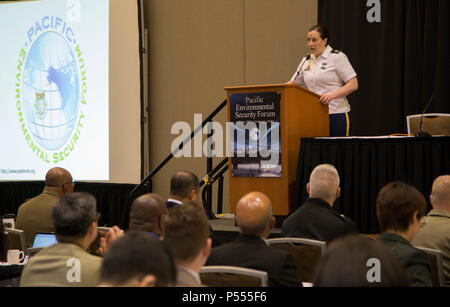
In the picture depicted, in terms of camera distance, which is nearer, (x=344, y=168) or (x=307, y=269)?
(x=307, y=269)

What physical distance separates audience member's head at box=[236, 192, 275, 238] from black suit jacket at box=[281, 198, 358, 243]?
583 millimetres

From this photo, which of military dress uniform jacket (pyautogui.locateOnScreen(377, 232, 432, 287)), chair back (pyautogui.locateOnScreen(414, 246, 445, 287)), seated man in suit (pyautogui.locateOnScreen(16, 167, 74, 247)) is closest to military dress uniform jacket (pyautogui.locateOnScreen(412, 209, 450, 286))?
chair back (pyautogui.locateOnScreen(414, 246, 445, 287))

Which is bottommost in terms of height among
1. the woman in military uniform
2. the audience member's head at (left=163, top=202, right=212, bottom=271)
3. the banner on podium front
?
the audience member's head at (left=163, top=202, right=212, bottom=271)

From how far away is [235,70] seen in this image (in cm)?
774

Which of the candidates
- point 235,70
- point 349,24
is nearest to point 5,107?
point 235,70

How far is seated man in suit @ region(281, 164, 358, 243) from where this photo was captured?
311 centimetres

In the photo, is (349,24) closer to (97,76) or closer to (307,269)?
(97,76)

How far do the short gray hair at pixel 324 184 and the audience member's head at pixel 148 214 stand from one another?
37.9 inches

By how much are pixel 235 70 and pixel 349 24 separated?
65.8 inches

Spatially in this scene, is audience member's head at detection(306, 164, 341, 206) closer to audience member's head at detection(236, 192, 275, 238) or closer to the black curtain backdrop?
audience member's head at detection(236, 192, 275, 238)

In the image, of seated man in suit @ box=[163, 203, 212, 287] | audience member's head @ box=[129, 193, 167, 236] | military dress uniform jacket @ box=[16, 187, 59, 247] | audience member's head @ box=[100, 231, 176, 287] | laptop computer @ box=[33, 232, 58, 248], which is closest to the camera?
audience member's head @ box=[100, 231, 176, 287]

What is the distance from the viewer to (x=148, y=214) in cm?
284

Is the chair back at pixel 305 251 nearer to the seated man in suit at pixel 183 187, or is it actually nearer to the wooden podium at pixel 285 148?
the seated man in suit at pixel 183 187

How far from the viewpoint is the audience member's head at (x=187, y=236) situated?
1973 mm
